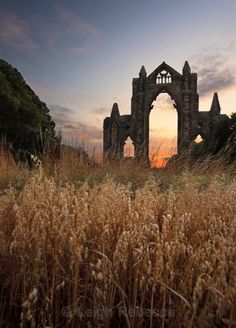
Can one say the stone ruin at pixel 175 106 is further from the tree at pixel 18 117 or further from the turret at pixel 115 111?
the tree at pixel 18 117

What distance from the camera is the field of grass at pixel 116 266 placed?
1880 millimetres

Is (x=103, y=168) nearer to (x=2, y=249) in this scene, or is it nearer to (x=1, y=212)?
(x=1, y=212)

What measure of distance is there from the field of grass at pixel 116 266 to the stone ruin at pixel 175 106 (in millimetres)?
A: 30368

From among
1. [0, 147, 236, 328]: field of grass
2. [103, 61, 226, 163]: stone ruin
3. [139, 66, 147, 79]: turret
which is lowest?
[0, 147, 236, 328]: field of grass

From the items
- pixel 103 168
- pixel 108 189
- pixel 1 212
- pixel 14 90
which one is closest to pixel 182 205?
pixel 108 189

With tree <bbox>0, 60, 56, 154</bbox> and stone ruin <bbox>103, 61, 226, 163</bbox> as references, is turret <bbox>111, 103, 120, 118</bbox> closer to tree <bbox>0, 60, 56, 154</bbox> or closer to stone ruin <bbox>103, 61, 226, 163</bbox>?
stone ruin <bbox>103, 61, 226, 163</bbox>

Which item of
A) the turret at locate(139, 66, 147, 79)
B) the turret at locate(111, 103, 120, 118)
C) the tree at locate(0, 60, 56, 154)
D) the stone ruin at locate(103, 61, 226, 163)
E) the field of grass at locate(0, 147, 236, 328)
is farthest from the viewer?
the turret at locate(111, 103, 120, 118)

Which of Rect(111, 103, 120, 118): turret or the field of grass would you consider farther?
Rect(111, 103, 120, 118): turret

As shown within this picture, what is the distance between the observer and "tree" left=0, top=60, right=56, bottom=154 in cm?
1580

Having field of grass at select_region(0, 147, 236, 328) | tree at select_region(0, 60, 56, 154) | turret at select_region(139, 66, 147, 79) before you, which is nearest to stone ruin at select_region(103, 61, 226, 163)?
turret at select_region(139, 66, 147, 79)

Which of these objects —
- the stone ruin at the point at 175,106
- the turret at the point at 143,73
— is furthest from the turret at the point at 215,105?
the turret at the point at 143,73

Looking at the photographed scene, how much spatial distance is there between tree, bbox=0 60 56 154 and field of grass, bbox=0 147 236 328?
487 inches

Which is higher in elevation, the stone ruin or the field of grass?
the stone ruin

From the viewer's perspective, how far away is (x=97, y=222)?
2.99 meters
